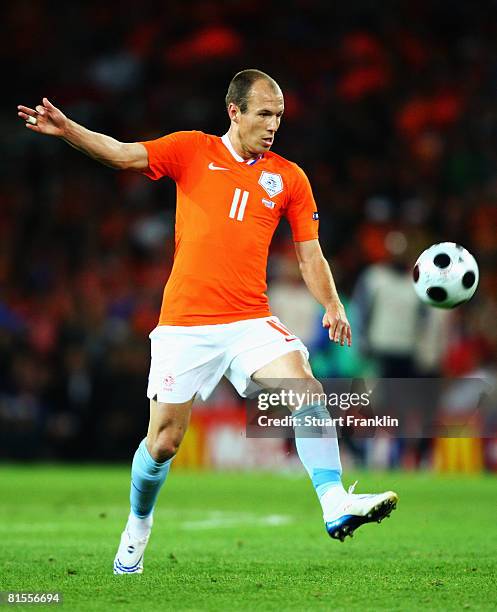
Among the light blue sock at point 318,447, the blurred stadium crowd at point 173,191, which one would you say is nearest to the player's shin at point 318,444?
the light blue sock at point 318,447

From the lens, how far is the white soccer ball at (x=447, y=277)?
662cm

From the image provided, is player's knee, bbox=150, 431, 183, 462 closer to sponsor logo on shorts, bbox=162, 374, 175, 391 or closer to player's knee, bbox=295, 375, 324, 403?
sponsor logo on shorts, bbox=162, 374, 175, 391

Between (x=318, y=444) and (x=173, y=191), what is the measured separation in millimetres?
12945

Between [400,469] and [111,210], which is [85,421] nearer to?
[400,469]

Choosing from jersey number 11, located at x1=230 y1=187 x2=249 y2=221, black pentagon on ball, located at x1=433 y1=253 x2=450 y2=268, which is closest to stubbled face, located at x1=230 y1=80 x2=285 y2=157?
jersey number 11, located at x1=230 y1=187 x2=249 y2=221

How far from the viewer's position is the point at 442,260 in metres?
6.67

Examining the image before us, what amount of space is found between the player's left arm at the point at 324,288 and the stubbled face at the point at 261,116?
55 centimetres

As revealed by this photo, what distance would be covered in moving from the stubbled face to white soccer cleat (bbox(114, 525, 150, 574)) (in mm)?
1951

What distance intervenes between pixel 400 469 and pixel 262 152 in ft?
24.9

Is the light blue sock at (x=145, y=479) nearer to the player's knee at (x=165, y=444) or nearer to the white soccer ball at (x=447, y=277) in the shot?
the player's knee at (x=165, y=444)

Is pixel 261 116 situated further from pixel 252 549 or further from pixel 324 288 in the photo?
pixel 252 549

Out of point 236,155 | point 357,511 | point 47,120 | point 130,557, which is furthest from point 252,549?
point 47,120

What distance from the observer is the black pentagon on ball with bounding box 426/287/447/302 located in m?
6.63

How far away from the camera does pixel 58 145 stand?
Result: 20062 mm
